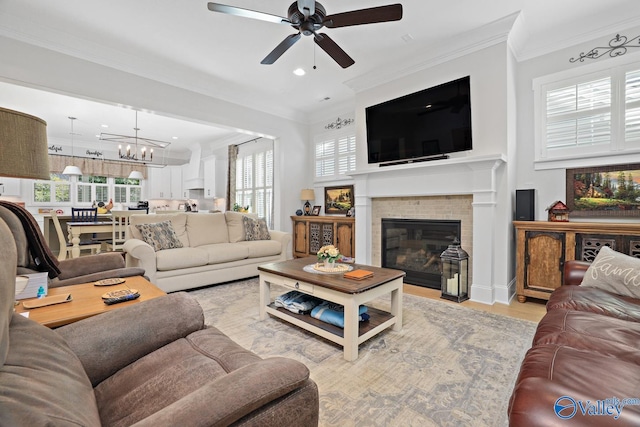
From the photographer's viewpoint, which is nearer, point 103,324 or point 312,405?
point 312,405

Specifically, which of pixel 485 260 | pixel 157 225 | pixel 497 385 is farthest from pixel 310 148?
pixel 497 385

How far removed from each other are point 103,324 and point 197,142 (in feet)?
26.2

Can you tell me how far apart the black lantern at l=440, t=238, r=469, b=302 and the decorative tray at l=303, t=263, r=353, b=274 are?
1.30 metres

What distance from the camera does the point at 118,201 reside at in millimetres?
8680

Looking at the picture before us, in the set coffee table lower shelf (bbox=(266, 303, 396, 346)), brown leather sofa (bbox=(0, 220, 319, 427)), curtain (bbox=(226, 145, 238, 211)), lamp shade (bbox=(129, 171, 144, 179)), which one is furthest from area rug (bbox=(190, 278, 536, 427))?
lamp shade (bbox=(129, 171, 144, 179))

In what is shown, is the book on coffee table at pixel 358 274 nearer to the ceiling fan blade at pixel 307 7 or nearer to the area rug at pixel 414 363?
the area rug at pixel 414 363

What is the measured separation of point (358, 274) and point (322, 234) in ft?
9.64

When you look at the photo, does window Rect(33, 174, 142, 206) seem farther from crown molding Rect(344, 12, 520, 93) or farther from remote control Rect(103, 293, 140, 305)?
remote control Rect(103, 293, 140, 305)

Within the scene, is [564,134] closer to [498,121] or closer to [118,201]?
[498,121]

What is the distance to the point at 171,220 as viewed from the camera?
4129 mm

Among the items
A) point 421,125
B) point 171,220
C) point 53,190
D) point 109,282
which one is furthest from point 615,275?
point 53,190

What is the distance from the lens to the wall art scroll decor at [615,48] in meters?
2.90

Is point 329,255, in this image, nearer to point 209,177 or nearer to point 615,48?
point 615,48

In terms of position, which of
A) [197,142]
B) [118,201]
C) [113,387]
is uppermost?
[197,142]
